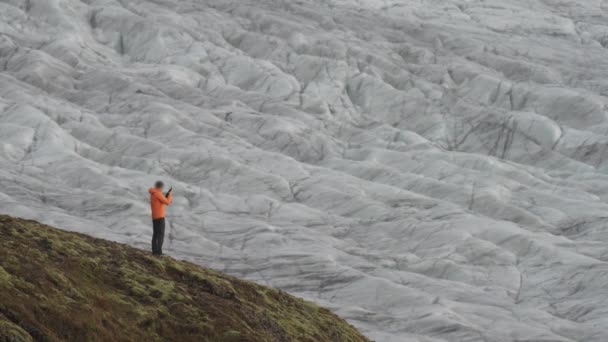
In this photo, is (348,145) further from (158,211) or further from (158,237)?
(158,237)

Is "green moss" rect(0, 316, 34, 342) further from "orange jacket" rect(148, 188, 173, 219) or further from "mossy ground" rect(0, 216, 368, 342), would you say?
"orange jacket" rect(148, 188, 173, 219)

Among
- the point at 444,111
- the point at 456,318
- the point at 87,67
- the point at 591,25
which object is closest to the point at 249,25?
the point at 87,67

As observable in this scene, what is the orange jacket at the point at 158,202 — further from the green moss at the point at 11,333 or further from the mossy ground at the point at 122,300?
the green moss at the point at 11,333

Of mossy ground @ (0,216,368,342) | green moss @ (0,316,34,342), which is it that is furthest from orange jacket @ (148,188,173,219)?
green moss @ (0,316,34,342)

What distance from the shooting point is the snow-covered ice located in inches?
1684

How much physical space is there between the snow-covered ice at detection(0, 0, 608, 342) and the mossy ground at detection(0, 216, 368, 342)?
2056cm

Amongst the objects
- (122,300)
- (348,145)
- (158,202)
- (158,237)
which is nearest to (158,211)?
(158,202)

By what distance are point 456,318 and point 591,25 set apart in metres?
57.6

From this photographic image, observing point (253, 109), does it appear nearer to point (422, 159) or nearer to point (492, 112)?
point (422, 159)

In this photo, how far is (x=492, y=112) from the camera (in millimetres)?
65750

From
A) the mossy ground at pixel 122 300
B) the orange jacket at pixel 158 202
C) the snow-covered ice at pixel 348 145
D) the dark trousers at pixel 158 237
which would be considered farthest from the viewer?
the snow-covered ice at pixel 348 145

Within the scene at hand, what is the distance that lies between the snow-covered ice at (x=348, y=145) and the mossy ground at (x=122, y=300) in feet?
67.5

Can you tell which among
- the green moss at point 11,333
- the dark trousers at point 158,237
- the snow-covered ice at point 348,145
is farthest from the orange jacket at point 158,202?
the snow-covered ice at point 348,145

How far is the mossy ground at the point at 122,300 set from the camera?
10.4m
